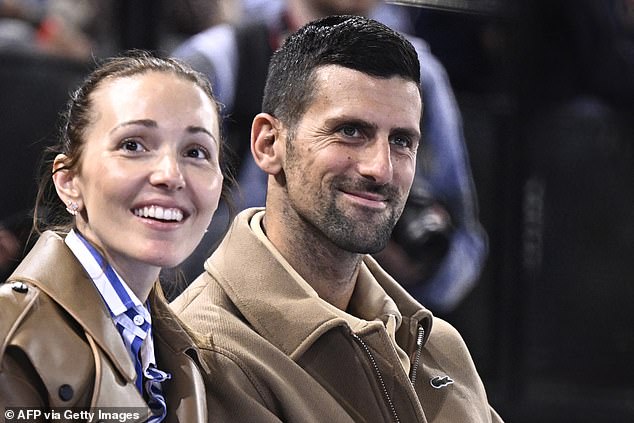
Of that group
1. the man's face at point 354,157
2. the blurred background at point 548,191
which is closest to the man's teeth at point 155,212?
the man's face at point 354,157

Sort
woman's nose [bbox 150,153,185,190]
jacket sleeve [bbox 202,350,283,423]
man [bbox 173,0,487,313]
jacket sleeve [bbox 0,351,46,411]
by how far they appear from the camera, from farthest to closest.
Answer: man [bbox 173,0,487,313] < jacket sleeve [bbox 202,350,283,423] < woman's nose [bbox 150,153,185,190] < jacket sleeve [bbox 0,351,46,411]

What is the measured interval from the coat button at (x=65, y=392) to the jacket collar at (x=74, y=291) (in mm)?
72

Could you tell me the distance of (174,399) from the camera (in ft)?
5.07

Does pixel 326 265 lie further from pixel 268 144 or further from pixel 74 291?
pixel 74 291

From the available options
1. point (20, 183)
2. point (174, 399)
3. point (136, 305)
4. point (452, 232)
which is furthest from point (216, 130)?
point (452, 232)

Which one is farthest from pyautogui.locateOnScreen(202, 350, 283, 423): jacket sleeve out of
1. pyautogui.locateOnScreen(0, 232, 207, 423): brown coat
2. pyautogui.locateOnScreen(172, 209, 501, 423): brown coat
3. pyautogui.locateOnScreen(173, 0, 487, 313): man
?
pyautogui.locateOnScreen(173, 0, 487, 313): man

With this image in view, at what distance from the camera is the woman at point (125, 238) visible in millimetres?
1420

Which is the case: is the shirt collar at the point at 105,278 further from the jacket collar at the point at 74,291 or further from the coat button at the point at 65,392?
the coat button at the point at 65,392

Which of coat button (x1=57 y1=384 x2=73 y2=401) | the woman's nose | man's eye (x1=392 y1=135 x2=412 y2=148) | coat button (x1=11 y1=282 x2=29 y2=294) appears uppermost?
the woman's nose

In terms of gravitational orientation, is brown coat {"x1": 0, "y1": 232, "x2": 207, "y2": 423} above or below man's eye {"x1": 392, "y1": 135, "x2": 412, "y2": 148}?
below

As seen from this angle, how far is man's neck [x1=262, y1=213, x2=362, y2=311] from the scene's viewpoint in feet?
6.24

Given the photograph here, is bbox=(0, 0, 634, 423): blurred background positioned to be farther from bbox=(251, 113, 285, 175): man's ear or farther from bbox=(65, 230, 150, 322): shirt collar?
bbox=(65, 230, 150, 322): shirt collar

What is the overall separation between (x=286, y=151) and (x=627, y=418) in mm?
2555

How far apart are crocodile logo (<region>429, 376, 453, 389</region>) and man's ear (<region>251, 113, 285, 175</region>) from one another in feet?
1.44
